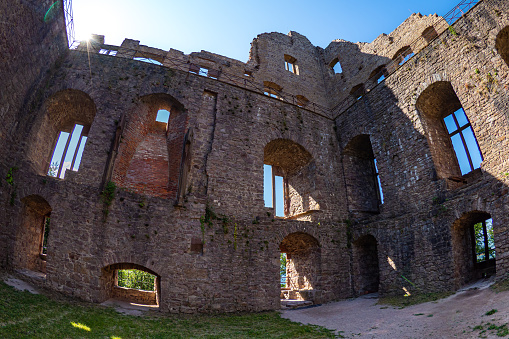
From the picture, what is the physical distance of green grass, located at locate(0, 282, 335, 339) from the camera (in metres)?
5.84

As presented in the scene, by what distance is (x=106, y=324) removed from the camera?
702 cm

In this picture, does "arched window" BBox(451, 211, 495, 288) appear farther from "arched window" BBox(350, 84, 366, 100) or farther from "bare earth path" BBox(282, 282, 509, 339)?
"arched window" BBox(350, 84, 366, 100)

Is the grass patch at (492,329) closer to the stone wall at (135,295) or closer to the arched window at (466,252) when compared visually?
the arched window at (466,252)

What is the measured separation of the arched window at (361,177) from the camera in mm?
14383

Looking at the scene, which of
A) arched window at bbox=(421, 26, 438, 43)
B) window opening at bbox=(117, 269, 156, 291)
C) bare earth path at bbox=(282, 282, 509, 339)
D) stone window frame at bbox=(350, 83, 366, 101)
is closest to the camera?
bare earth path at bbox=(282, 282, 509, 339)

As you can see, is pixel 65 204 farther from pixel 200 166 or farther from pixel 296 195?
pixel 296 195

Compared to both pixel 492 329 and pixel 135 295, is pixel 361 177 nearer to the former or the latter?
pixel 492 329

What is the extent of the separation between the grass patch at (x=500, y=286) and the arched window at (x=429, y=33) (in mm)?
12117

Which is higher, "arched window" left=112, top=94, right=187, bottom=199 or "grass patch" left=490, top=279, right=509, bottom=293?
"arched window" left=112, top=94, right=187, bottom=199

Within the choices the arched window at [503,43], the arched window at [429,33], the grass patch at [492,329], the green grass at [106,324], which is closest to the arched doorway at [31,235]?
the green grass at [106,324]

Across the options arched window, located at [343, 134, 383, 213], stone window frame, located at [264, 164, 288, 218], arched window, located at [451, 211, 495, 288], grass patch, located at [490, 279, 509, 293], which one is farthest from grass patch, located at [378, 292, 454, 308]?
stone window frame, located at [264, 164, 288, 218]

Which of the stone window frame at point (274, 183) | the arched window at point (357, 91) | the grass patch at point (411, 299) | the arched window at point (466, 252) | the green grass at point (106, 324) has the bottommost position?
the green grass at point (106, 324)

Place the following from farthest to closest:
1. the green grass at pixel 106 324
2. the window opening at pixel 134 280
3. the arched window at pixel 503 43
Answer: the window opening at pixel 134 280 → the arched window at pixel 503 43 → the green grass at pixel 106 324

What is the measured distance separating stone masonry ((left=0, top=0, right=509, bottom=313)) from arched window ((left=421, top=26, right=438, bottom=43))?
0.32 ft
